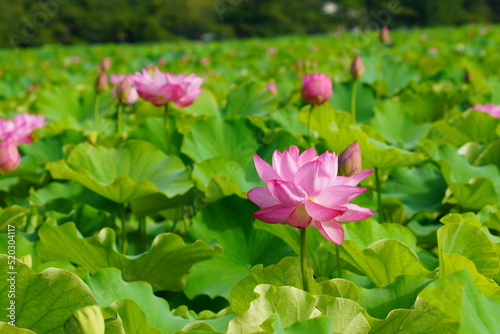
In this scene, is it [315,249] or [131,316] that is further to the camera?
[315,249]

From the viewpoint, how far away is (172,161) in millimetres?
1277

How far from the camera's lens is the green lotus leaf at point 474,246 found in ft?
2.55

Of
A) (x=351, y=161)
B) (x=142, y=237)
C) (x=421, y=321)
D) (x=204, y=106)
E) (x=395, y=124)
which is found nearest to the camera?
(x=421, y=321)

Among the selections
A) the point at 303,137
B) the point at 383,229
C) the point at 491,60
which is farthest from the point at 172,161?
the point at 491,60

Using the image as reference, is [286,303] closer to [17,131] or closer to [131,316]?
[131,316]

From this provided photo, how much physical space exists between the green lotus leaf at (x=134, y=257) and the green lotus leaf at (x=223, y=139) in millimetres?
408

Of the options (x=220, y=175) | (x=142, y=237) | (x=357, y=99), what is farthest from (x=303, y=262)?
(x=357, y=99)

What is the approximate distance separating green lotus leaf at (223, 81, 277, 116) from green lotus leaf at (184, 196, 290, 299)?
0.65 m

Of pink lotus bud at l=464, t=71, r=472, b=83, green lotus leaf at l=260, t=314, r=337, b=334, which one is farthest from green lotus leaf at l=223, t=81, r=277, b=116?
green lotus leaf at l=260, t=314, r=337, b=334

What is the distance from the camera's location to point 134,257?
917mm

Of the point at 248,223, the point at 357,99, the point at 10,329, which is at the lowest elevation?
the point at 357,99

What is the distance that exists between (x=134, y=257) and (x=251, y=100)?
36.6 inches

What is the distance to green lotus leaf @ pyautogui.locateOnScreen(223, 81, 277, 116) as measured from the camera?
172 cm

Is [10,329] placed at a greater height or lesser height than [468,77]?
greater
